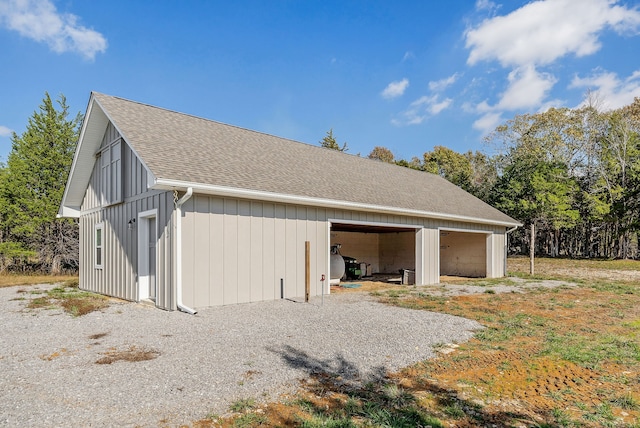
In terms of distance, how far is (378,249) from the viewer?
66.9 ft

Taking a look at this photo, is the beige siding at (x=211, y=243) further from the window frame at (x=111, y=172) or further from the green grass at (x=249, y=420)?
the green grass at (x=249, y=420)

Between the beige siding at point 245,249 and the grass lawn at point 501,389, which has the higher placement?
the beige siding at point 245,249

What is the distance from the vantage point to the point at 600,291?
12.2 m

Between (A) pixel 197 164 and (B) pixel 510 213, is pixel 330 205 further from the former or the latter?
(B) pixel 510 213

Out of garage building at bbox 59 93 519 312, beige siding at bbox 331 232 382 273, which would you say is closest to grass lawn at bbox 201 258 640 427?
garage building at bbox 59 93 519 312

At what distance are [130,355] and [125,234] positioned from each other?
577 cm

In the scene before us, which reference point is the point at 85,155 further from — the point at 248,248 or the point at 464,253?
the point at 464,253

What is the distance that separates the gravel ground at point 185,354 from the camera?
336 centimetres

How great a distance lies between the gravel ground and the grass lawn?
1.03ft

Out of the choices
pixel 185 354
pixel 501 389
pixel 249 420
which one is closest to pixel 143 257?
pixel 185 354

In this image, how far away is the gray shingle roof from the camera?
8398mm

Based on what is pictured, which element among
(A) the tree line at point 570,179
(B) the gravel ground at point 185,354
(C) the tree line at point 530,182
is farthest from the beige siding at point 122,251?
(A) the tree line at point 570,179

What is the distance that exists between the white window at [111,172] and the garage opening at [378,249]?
9.66 metres

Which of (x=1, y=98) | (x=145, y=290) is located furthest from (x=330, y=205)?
(x=1, y=98)
